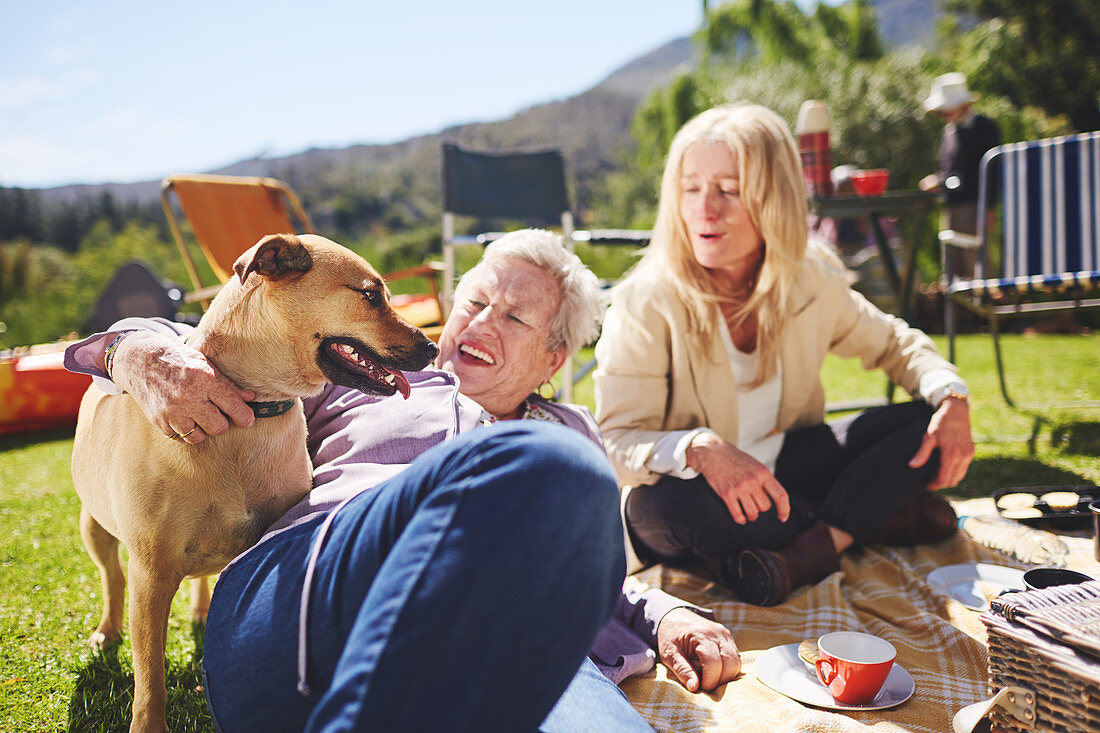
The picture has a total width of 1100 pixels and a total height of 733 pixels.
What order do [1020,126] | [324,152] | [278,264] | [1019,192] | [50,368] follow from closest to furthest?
[278,264] → [1019,192] → [50,368] → [1020,126] → [324,152]

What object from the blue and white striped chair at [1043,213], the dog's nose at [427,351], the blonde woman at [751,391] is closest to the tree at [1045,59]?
the blue and white striped chair at [1043,213]

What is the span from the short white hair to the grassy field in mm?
1174

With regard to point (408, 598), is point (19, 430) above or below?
below

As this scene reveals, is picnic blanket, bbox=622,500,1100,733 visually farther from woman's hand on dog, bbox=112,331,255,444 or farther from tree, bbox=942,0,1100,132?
tree, bbox=942,0,1100,132

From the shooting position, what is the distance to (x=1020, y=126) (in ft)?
40.9

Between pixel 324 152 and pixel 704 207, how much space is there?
83.0ft

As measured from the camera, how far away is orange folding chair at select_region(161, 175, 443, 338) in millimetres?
4273

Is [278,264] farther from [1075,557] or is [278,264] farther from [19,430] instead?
[19,430]

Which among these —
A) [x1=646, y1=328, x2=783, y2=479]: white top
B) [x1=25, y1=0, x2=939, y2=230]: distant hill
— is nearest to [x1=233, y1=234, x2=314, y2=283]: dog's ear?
[x1=646, y1=328, x2=783, y2=479]: white top

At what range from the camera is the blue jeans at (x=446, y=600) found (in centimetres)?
78

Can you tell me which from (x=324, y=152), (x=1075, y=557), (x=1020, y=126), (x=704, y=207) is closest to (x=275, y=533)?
(x=704, y=207)

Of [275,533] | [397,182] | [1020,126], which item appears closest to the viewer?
[275,533]

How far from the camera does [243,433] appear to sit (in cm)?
123

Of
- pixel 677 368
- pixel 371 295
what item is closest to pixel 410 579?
pixel 371 295
